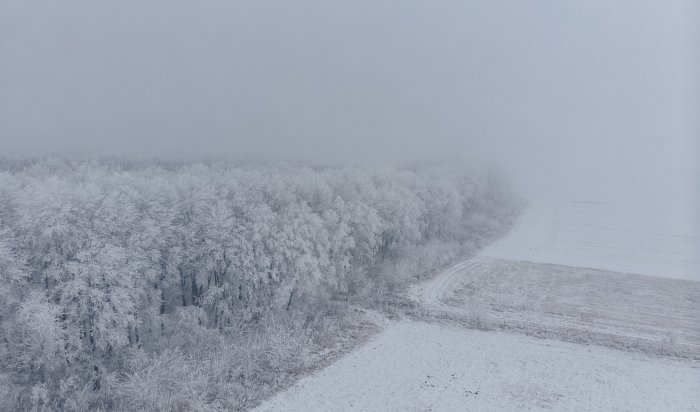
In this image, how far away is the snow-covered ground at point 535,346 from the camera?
23219mm

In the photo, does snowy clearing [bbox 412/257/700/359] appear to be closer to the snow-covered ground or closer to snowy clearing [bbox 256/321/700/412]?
the snow-covered ground

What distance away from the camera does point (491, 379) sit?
82.7 feet

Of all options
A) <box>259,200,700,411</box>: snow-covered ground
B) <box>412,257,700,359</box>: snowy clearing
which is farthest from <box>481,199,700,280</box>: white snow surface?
<box>412,257,700,359</box>: snowy clearing

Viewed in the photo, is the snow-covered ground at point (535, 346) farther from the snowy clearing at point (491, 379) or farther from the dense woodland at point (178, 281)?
the dense woodland at point (178, 281)

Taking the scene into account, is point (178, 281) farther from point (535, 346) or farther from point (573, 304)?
point (573, 304)

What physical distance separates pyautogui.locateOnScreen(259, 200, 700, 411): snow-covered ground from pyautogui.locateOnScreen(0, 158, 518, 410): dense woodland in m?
3.77

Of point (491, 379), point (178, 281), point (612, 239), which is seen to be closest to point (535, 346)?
point (491, 379)

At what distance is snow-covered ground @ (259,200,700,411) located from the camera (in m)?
23.2

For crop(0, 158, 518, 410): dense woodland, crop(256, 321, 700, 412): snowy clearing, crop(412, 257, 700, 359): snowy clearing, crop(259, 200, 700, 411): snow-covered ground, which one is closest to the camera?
crop(0, 158, 518, 410): dense woodland

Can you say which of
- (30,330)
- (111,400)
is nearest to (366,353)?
(111,400)

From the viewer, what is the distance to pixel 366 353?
2823cm

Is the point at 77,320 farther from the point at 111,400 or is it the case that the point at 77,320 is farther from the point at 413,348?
the point at 413,348

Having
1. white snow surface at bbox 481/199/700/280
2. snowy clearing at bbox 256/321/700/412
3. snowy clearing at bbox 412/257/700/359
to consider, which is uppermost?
white snow surface at bbox 481/199/700/280

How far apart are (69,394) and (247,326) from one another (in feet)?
36.1
